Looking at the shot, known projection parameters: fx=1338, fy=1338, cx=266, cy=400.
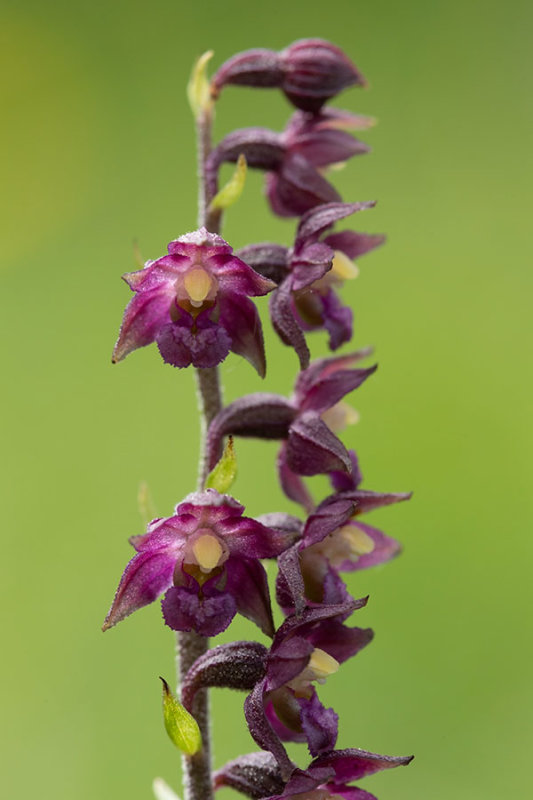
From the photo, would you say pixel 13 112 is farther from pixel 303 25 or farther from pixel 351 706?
pixel 351 706

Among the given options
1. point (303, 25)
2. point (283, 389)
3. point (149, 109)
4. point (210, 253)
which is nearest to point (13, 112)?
point (149, 109)

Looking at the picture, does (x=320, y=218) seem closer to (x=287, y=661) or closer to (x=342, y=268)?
(x=342, y=268)

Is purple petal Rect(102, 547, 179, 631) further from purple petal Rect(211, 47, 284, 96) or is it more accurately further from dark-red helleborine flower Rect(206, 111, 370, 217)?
purple petal Rect(211, 47, 284, 96)

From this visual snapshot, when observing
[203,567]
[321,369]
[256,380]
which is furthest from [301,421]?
[256,380]

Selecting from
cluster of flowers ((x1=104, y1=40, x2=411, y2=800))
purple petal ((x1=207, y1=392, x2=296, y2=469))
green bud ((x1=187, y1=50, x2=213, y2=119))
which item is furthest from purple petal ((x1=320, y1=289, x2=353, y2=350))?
green bud ((x1=187, y1=50, x2=213, y2=119))

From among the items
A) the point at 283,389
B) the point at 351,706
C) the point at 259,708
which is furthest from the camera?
the point at 283,389
